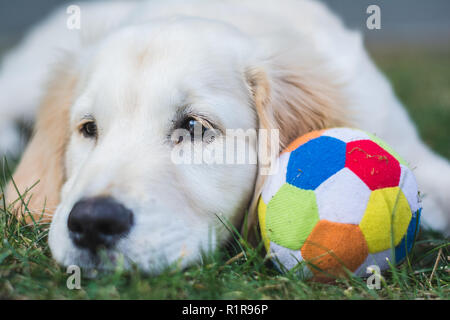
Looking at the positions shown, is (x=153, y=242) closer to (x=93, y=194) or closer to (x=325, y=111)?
(x=93, y=194)

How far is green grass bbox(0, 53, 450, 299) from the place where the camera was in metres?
1.89

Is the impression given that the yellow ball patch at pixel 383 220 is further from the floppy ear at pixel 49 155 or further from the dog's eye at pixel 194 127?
the floppy ear at pixel 49 155

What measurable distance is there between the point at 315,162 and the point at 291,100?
686 millimetres

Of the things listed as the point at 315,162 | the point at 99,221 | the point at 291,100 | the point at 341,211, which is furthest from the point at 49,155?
the point at 341,211

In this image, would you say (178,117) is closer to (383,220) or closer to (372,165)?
(372,165)

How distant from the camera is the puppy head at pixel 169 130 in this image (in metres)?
2.02

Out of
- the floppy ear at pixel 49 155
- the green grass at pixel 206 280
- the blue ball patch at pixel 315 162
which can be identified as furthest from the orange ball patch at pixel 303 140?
the floppy ear at pixel 49 155

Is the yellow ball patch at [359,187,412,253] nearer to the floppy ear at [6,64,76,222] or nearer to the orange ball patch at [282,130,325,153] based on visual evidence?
the orange ball patch at [282,130,325,153]

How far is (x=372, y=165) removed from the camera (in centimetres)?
216

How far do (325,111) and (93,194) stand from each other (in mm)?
1388

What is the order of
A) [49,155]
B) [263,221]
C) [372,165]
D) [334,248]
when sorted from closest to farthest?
1. [334,248]
2. [372,165]
3. [263,221]
4. [49,155]

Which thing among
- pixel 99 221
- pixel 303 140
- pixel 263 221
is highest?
pixel 303 140
